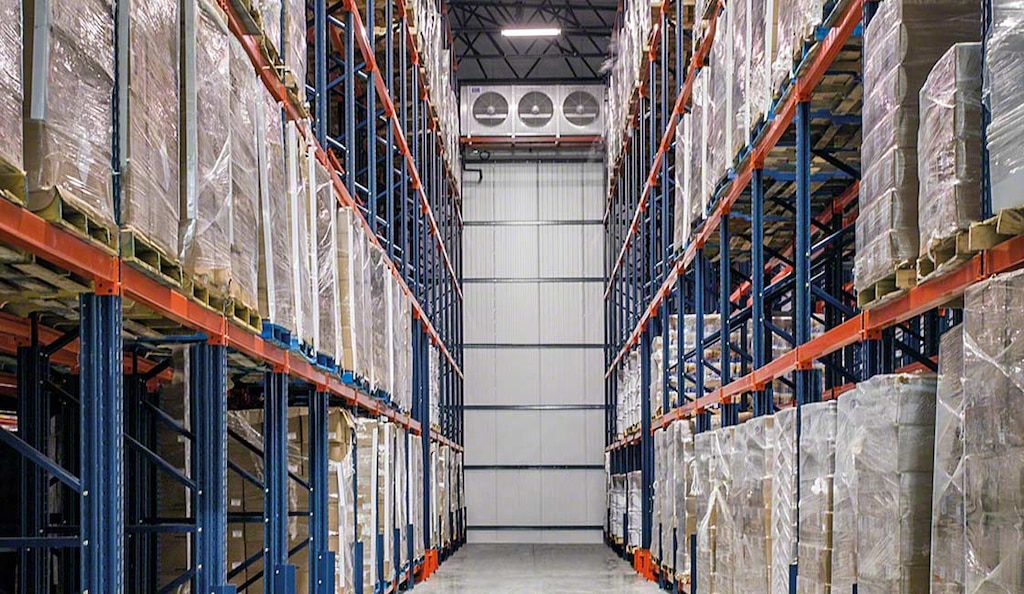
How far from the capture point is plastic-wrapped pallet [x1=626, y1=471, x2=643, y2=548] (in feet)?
62.6

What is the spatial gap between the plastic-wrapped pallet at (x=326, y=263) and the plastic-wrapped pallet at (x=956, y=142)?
4876 millimetres

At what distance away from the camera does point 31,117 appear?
3994 millimetres

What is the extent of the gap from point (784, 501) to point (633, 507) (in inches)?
463

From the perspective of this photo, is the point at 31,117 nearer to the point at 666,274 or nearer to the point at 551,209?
the point at 666,274

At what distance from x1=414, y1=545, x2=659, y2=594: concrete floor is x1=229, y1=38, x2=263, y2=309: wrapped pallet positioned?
30.2ft

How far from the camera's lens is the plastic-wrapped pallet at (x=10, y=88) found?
374 centimetres

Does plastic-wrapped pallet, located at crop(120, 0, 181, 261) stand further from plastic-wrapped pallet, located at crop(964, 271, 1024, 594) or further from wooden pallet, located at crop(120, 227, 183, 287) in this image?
plastic-wrapped pallet, located at crop(964, 271, 1024, 594)

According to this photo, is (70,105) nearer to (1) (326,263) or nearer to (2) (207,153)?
(2) (207,153)

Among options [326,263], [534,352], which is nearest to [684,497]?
[326,263]

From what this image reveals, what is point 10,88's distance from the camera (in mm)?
3807

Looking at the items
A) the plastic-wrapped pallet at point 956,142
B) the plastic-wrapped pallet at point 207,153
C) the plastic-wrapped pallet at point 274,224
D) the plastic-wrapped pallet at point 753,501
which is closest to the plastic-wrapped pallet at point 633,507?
the plastic-wrapped pallet at point 753,501

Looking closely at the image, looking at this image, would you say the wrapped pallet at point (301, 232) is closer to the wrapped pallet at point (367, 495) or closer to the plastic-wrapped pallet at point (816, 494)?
the wrapped pallet at point (367, 495)

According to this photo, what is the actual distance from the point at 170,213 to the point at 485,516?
22766mm

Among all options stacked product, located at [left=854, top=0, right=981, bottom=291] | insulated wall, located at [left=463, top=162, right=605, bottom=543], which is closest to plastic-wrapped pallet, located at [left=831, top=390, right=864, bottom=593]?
stacked product, located at [left=854, top=0, right=981, bottom=291]
